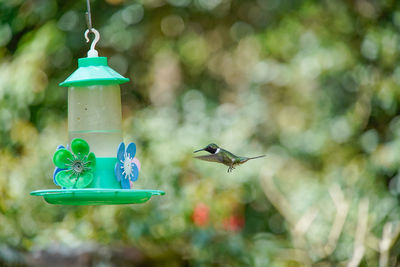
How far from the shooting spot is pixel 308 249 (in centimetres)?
493

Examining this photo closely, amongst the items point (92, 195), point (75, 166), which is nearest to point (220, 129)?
point (75, 166)

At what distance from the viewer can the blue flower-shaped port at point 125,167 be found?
2436mm

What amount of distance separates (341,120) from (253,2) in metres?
1.68

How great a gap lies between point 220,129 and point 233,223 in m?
0.95

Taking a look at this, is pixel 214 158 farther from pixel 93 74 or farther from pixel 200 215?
pixel 200 215

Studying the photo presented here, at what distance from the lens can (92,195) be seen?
2.14 meters

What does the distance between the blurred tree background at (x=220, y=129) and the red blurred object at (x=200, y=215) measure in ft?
0.03

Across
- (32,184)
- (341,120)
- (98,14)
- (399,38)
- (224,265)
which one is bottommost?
(224,265)

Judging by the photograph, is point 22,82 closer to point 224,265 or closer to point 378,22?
point 224,265

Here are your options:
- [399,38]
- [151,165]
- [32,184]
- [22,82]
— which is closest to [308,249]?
[151,165]

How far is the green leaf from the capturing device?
92.8 inches

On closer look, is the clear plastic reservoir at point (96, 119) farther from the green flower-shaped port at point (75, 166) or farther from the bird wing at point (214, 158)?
the bird wing at point (214, 158)

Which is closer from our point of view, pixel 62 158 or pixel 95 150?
pixel 62 158

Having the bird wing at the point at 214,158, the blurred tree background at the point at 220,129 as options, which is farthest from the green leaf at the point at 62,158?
the blurred tree background at the point at 220,129
